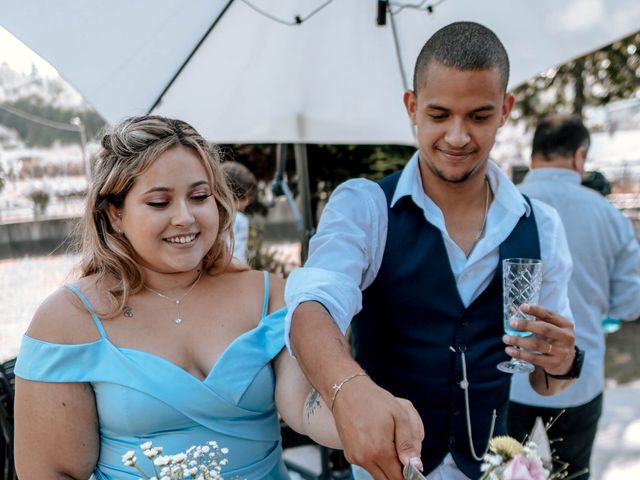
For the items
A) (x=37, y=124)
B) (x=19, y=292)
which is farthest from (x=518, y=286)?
(x=37, y=124)

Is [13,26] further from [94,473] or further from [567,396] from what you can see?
[567,396]

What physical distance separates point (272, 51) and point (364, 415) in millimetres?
2015

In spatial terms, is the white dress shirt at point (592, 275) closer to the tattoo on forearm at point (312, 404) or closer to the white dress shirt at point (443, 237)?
the white dress shirt at point (443, 237)

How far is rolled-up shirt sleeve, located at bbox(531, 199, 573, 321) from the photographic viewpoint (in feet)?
6.35

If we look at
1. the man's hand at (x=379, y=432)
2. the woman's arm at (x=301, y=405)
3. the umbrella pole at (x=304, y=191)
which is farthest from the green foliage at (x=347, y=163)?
the man's hand at (x=379, y=432)

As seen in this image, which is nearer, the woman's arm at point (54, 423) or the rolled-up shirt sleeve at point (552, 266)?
the woman's arm at point (54, 423)

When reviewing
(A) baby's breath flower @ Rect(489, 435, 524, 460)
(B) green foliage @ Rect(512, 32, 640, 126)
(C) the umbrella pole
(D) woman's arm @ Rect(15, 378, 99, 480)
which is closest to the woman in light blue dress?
(D) woman's arm @ Rect(15, 378, 99, 480)

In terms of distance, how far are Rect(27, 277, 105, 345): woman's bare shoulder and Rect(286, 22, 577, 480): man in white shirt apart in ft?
1.92

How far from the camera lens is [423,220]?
1900 millimetres

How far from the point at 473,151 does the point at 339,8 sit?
1109mm

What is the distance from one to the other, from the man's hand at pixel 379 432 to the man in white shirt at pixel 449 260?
401mm

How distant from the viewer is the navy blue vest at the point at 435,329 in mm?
1846

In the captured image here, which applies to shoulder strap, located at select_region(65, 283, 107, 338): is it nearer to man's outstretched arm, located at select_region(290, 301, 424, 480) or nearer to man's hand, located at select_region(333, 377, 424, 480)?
man's outstretched arm, located at select_region(290, 301, 424, 480)

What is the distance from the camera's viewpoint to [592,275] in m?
3.19
